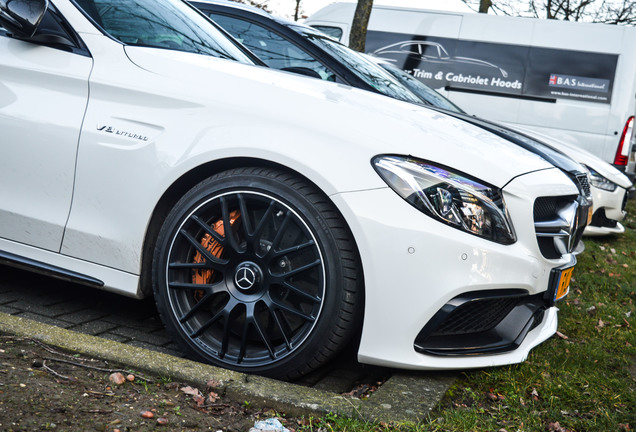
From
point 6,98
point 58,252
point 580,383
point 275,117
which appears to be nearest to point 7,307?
point 58,252

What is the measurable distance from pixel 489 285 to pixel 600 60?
337 inches

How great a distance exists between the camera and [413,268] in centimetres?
256

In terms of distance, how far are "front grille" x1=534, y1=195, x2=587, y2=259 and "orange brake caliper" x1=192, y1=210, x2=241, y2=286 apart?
3.87 feet

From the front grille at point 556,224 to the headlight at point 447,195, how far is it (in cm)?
24

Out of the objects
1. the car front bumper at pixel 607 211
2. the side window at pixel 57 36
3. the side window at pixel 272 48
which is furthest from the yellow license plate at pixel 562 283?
the car front bumper at pixel 607 211

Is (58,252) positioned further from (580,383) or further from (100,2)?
(580,383)

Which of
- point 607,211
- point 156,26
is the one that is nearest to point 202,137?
point 156,26

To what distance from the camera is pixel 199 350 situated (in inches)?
112

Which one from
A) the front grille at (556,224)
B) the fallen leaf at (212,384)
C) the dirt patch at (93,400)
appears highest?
the front grille at (556,224)

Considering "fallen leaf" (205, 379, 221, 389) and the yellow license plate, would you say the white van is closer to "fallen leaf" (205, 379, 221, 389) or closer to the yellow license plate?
the yellow license plate

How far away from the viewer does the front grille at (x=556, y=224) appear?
2.83m

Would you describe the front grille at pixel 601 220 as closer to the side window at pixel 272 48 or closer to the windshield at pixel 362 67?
the windshield at pixel 362 67

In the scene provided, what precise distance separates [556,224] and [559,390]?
2.18ft

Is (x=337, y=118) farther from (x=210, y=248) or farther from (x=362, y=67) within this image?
(x=362, y=67)
